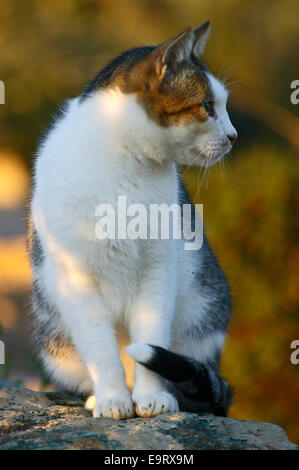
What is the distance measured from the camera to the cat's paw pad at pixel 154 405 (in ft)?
9.77

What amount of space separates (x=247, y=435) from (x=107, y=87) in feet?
5.84

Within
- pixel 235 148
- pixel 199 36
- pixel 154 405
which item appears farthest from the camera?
pixel 235 148

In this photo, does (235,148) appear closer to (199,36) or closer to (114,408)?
(199,36)

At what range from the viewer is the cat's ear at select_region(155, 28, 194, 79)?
3.09 m

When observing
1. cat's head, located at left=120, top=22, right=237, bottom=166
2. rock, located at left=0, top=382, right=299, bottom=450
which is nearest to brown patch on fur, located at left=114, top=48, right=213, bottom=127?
cat's head, located at left=120, top=22, right=237, bottom=166

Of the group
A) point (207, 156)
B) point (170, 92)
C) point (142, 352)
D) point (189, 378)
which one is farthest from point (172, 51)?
point (189, 378)

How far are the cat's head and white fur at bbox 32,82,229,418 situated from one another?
1 centimetres

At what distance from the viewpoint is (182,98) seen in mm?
3156

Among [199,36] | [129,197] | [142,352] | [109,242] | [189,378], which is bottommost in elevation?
[189,378]

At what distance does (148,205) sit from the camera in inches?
127

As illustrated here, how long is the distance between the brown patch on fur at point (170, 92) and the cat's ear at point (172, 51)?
25 mm

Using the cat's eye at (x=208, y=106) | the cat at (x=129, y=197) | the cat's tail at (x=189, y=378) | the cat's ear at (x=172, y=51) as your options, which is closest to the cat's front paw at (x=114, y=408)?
the cat at (x=129, y=197)

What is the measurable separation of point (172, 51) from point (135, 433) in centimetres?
175

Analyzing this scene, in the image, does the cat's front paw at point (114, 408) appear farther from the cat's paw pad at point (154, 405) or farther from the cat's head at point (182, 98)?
the cat's head at point (182, 98)
